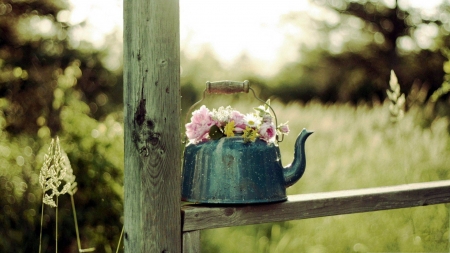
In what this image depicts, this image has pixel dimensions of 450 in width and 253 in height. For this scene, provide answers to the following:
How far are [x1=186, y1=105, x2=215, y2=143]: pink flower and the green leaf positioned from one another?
19mm

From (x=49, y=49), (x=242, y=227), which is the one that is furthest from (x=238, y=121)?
(x=49, y=49)

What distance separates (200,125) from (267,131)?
23 cm

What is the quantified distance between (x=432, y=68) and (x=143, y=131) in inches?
491

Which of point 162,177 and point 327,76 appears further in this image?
point 327,76

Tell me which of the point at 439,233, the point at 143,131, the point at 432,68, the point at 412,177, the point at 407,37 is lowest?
the point at 439,233

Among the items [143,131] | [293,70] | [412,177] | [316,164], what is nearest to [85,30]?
[316,164]

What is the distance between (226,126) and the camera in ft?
5.71

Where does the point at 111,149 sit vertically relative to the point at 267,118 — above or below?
below

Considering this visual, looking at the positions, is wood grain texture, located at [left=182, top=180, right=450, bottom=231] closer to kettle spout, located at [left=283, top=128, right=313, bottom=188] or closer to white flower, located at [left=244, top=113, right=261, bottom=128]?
kettle spout, located at [left=283, top=128, right=313, bottom=188]

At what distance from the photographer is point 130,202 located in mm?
1548

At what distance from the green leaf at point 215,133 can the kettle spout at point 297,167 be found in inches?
10.8

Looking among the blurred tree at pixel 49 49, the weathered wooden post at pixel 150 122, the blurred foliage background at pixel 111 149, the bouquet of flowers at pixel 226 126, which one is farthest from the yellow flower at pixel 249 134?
the blurred tree at pixel 49 49

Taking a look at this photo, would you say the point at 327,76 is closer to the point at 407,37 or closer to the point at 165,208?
the point at 407,37

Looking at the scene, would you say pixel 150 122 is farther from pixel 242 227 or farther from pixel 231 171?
pixel 242 227
